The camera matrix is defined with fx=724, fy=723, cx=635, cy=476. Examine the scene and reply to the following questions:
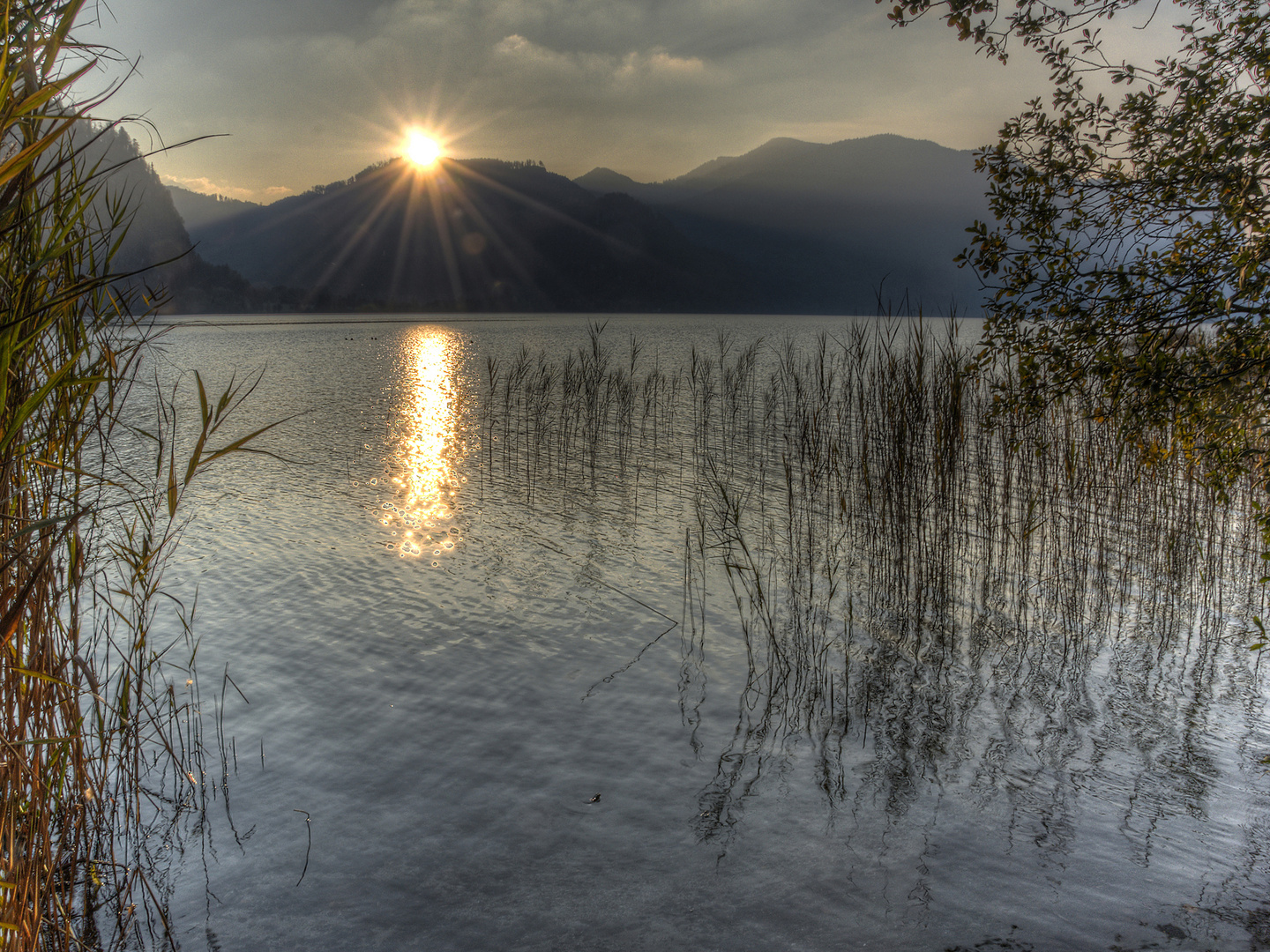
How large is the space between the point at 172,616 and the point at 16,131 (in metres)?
5.02

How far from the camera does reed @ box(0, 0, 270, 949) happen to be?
1857mm

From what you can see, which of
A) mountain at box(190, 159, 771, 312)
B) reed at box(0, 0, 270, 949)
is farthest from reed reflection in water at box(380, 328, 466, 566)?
mountain at box(190, 159, 771, 312)

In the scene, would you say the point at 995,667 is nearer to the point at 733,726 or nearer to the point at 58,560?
the point at 733,726

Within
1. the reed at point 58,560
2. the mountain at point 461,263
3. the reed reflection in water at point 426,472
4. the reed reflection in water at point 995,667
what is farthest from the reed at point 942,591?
the mountain at point 461,263

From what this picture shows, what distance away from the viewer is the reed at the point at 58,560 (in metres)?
1.86

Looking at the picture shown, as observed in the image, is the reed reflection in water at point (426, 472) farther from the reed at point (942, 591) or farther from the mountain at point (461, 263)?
the mountain at point (461, 263)

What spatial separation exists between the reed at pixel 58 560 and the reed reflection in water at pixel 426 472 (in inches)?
170

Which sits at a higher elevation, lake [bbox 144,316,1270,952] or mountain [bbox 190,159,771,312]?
mountain [bbox 190,159,771,312]

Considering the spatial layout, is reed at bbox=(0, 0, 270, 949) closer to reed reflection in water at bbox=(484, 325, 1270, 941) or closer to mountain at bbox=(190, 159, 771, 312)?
reed reflection in water at bbox=(484, 325, 1270, 941)

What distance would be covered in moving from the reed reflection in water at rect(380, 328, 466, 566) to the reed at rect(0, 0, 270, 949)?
14.2ft

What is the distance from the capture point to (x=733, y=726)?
15.5 feet

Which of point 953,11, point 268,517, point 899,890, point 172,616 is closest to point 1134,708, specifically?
point 899,890

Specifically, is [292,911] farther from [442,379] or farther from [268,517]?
[442,379]

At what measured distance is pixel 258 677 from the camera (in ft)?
17.3
